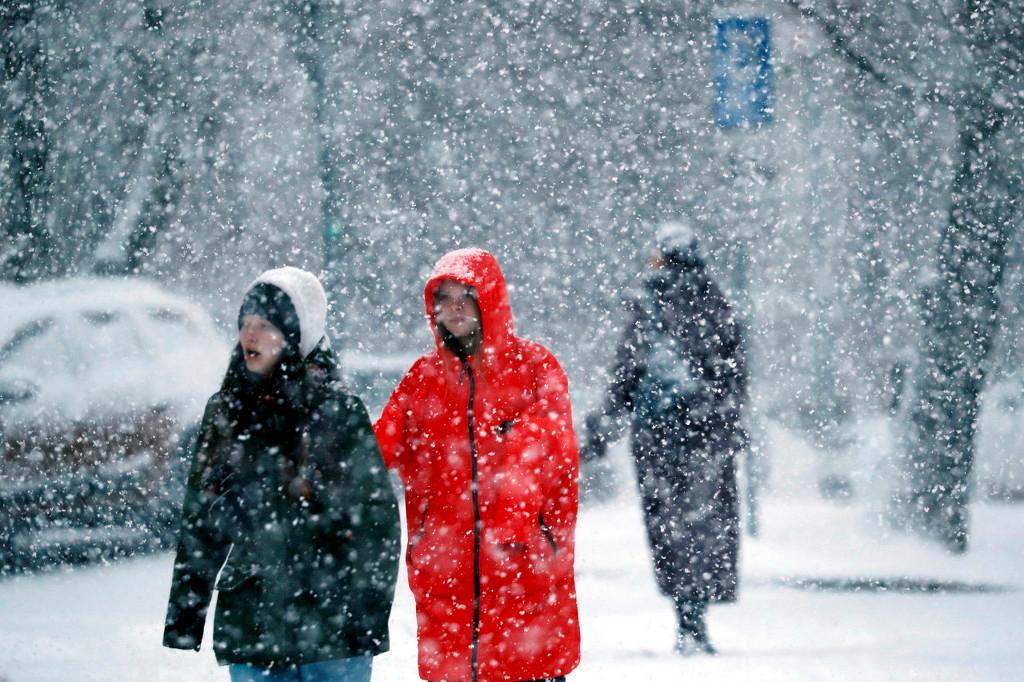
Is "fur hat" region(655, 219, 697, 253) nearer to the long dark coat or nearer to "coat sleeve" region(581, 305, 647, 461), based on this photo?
the long dark coat

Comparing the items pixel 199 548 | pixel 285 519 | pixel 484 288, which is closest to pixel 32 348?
pixel 484 288

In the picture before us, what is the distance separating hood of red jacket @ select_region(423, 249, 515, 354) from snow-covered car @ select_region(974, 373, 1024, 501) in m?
7.00

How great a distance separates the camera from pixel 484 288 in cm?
311

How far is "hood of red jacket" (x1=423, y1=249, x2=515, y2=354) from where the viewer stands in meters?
3.10

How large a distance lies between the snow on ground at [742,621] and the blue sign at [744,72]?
102 inches

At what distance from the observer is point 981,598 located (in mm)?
5988

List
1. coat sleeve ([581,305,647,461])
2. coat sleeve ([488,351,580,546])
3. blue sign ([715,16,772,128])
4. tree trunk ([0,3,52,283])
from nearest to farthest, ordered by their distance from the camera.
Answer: coat sleeve ([488,351,580,546]), coat sleeve ([581,305,647,461]), blue sign ([715,16,772,128]), tree trunk ([0,3,52,283])

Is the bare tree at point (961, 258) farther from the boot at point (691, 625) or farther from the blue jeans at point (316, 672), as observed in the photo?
the blue jeans at point (316, 672)

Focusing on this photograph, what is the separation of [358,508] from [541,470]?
0.57m

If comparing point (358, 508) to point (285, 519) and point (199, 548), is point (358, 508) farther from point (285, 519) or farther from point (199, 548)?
point (199, 548)

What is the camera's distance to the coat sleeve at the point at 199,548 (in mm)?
2617

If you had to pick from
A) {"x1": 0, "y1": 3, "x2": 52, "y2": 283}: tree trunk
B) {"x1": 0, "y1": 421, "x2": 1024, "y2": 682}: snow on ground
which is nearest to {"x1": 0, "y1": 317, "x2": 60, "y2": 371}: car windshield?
{"x1": 0, "y1": 421, "x2": 1024, "y2": 682}: snow on ground

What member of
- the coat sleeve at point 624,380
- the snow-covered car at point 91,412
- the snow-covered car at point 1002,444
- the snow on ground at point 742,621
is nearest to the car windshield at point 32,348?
the snow-covered car at point 91,412

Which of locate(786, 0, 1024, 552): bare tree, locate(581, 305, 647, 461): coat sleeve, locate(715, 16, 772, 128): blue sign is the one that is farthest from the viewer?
locate(715, 16, 772, 128): blue sign
